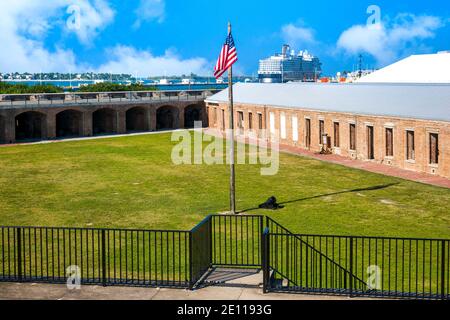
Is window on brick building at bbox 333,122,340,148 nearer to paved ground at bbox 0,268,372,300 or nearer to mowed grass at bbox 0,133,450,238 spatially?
mowed grass at bbox 0,133,450,238

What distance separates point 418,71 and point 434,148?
2355cm

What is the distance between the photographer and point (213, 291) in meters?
14.1

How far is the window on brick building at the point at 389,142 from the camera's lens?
4031 centimetres

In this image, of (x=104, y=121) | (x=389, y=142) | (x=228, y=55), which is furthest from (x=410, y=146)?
(x=104, y=121)

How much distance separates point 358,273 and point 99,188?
18.2 metres

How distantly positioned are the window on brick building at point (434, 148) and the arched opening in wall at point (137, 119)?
35.1 m

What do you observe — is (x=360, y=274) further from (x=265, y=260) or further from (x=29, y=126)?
(x=29, y=126)

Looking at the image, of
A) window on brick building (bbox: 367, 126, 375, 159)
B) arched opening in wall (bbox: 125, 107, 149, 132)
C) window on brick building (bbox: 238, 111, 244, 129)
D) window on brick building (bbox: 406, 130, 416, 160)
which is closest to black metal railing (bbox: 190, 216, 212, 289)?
window on brick building (bbox: 406, 130, 416, 160)

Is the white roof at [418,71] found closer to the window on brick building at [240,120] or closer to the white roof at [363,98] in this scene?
the white roof at [363,98]

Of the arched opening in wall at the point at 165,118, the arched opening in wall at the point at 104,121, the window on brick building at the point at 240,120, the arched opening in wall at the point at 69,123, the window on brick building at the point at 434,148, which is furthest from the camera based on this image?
the arched opening in wall at the point at 165,118

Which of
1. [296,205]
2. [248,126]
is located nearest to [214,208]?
[296,205]

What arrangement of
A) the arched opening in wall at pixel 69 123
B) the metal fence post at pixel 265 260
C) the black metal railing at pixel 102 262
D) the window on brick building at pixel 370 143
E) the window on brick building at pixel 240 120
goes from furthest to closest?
the arched opening in wall at pixel 69 123 → the window on brick building at pixel 240 120 → the window on brick building at pixel 370 143 → the black metal railing at pixel 102 262 → the metal fence post at pixel 265 260

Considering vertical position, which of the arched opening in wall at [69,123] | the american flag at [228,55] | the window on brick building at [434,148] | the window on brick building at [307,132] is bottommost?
the window on brick building at [434,148]

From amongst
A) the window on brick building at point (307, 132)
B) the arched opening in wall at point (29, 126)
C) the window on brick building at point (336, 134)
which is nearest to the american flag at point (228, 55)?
the window on brick building at point (336, 134)
